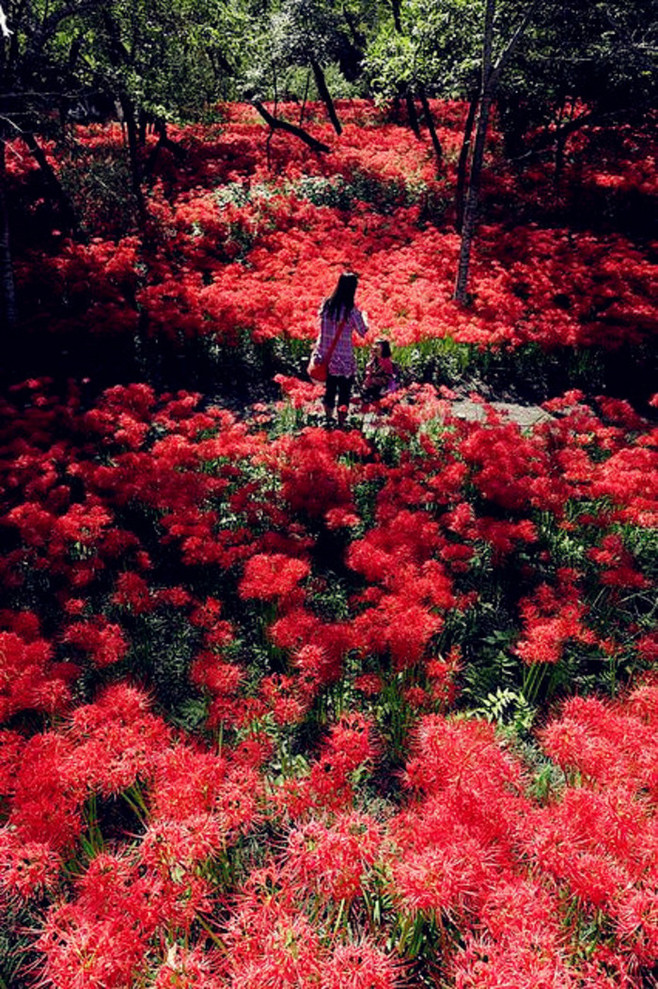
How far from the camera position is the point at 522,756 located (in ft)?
13.8

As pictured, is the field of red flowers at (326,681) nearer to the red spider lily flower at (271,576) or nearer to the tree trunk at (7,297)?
the red spider lily flower at (271,576)

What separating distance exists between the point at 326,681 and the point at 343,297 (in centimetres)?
513

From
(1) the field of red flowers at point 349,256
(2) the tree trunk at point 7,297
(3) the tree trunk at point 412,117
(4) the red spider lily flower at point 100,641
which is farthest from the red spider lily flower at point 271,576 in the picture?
(3) the tree trunk at point 412,117

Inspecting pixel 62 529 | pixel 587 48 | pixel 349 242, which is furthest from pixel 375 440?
pixel 587 48

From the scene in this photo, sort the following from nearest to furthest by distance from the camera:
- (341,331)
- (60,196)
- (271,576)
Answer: (271,576) → (341,331) → (60,196)

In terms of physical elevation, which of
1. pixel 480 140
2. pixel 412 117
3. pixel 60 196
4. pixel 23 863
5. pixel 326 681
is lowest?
pixel 326 681

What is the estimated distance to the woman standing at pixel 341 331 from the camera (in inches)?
296

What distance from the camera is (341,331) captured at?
772 centimetres

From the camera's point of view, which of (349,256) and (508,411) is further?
(349,256)

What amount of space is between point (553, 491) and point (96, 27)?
16.3 metres

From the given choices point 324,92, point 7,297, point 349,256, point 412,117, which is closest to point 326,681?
point 7,297

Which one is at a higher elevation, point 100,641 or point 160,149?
point 160,149

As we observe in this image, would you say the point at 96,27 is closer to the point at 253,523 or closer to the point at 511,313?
the point at 511,313

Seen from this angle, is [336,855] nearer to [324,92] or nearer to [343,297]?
[343,297]
